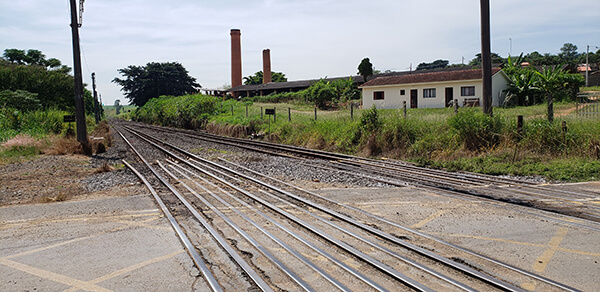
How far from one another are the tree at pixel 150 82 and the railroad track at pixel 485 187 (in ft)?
240

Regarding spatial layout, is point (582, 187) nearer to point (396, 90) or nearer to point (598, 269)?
point (598, 269)

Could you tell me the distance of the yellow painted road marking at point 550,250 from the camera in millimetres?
4921

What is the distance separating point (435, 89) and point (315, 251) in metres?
35.8

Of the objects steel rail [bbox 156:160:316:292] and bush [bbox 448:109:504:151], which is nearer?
steel rail [bbox 156:160:316:292]

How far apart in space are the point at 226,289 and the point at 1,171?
1323 centimetres

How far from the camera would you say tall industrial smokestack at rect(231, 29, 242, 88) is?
76.3 metres

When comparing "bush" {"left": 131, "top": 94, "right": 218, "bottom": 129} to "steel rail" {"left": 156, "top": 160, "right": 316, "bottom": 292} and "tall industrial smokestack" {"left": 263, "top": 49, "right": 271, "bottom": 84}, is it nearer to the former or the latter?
"tall industrial smokestack" {"left": 263, "top": 49, "right": 271, "bottom": 84}

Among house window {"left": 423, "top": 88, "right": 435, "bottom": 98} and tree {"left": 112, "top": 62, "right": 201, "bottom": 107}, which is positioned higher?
tree {"left": 112, "top": 62, "right": 201, "bottom": 107}

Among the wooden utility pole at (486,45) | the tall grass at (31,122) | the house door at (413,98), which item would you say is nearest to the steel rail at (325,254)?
the wooden utility pole at (486,45)

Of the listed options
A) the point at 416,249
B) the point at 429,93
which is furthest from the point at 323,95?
the point at 416,249

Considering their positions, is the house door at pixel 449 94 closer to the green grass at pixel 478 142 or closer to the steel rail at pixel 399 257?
the green grass at pixel 478 142

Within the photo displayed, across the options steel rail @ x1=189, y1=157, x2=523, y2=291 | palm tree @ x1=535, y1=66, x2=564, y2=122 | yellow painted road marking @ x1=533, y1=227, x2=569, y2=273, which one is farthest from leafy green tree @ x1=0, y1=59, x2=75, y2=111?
yellow painted road marking @ x1=533, y1=227, x2=569, y2=273

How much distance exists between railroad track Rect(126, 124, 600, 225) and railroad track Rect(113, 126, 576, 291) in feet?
8.71

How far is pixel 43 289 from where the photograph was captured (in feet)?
15.2
